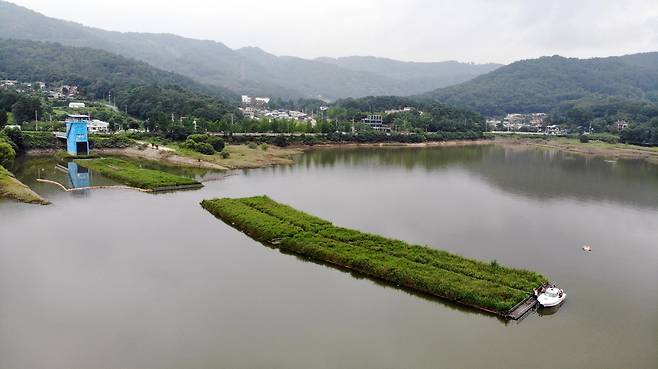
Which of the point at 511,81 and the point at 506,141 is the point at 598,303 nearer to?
the point at 506,141

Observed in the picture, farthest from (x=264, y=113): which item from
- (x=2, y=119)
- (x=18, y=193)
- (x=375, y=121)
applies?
(x=18, y=193)

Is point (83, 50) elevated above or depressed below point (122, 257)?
above

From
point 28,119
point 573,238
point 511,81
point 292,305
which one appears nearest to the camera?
point 292,305

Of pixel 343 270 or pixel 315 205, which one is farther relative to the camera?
pixel 315 205

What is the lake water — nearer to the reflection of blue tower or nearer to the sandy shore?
the reflection of blue tower

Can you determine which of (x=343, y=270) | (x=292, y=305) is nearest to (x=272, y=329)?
(x=292, y=305)

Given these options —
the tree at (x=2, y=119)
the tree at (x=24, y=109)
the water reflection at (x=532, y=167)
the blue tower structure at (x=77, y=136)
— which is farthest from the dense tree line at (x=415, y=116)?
the tree at (x=2, y=119)

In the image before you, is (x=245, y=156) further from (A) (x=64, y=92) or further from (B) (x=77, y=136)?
(A) (x=64, y=92)
